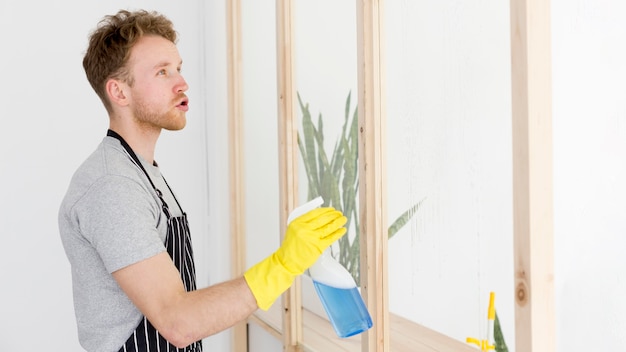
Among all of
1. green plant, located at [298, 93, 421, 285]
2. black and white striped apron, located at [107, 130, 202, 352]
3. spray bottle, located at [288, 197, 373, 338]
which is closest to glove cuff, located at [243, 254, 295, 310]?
spray bottle, located at [288, 197, 373, 338]

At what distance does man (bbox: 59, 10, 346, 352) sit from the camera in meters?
1.17

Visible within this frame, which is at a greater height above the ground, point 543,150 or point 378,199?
point 543,150

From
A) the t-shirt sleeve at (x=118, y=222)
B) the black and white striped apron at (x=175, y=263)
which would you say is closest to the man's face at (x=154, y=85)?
the black and white striped apron at (x=175, y=263)

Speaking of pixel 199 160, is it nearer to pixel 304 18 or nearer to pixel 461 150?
pixel 304 18

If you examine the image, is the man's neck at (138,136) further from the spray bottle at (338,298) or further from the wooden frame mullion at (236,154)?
the wooden frame mullion at (236,154)

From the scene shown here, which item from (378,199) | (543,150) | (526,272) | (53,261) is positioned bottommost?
(53,261)

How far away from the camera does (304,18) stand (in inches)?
79.4

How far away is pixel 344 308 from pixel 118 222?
0.54 metres

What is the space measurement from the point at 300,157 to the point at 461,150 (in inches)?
38.0

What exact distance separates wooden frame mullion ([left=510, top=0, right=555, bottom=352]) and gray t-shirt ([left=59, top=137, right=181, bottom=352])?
2.41 feet

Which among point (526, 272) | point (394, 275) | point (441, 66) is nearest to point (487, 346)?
point (526, 272)

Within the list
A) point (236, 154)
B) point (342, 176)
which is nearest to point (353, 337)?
point (342, 176)

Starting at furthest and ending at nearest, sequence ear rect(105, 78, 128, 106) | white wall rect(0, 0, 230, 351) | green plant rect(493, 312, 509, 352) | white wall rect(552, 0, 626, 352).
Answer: white wall rect(0, 0, 230, 351)
ear rect(105, 78, 128, 106)
green plant rect(493, 312, 509, 352)
white wall rect(552, 0, 626, 352)

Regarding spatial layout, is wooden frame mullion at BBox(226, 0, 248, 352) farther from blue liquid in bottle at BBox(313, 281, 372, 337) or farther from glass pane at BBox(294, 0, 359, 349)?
blue liquid in bottle at BBox(313, 281, 372, 337)
